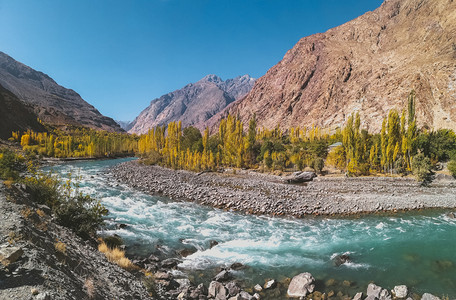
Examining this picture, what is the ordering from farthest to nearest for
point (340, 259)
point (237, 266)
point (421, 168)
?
point (421, 168), point (340, 259), point (237, 266)

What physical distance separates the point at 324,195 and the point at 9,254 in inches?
1049

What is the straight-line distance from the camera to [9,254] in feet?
15.2

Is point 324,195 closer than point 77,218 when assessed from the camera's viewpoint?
No

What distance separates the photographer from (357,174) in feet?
120

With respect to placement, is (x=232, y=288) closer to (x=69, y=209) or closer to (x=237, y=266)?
(x=237, y=266)

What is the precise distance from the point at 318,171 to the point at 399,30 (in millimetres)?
139864

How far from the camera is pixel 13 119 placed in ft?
312

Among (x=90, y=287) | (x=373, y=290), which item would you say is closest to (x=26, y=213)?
(x=90, y=287)

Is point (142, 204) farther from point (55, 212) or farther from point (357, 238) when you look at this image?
point (357, 238)

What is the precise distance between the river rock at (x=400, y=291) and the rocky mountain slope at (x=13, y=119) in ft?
376

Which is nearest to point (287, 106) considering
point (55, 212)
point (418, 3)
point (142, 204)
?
point (418, 3)

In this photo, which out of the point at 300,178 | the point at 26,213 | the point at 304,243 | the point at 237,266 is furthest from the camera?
the point at 300,178

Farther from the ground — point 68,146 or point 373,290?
point 68,146

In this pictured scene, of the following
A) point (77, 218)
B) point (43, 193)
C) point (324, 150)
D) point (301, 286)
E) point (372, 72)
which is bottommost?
point (301, 286)
